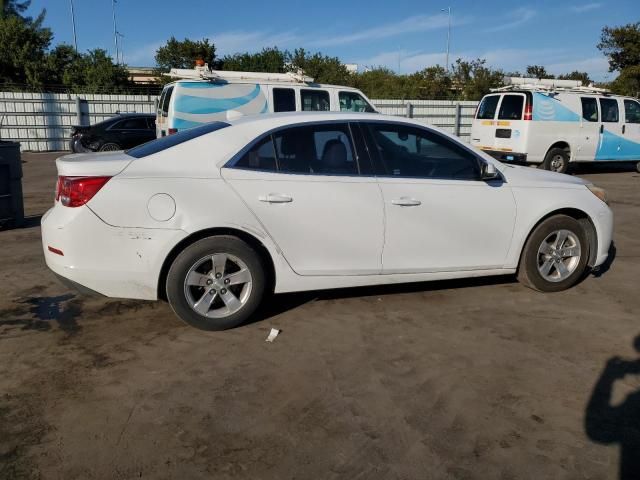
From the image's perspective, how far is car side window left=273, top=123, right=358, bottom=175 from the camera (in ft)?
13.9

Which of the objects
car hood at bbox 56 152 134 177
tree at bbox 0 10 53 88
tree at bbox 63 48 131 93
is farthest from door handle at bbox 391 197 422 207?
tree at bbox 0 10 53 88

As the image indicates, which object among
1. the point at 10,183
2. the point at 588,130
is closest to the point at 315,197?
the point at 10,183

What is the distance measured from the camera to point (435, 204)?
4473 mm

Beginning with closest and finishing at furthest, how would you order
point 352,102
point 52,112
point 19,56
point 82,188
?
point 82,188 < point 352,102 < point 52,112 < point 19,56

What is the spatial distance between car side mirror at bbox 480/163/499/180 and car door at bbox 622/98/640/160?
12021 mm

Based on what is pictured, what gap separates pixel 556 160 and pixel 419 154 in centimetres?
1040

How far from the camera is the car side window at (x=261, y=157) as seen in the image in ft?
13.5

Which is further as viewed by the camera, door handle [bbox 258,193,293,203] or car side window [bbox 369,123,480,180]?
car side window [bbox 369,123,480,180]

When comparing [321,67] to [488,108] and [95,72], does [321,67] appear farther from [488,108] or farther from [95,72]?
[488,108]

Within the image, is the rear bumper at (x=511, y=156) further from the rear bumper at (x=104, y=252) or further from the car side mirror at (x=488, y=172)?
the rear bumper at (x=104, y=252)

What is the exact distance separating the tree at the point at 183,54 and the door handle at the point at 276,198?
37.8 meters

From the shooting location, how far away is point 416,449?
9.02ft

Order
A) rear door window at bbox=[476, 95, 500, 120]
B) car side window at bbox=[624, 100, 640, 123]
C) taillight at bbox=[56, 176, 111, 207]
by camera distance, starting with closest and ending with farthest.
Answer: taillight at bbox=[56, 176, 111, 207], rear door window at bbox=[476, 95, 500, 120], car side window at bbox=[624, 100, 640, 123]

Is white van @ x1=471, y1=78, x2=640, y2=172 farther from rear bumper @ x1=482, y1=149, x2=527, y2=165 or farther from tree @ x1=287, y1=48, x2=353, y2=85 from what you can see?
tree @ x1=287, y1=48, x2=353, y2=85
